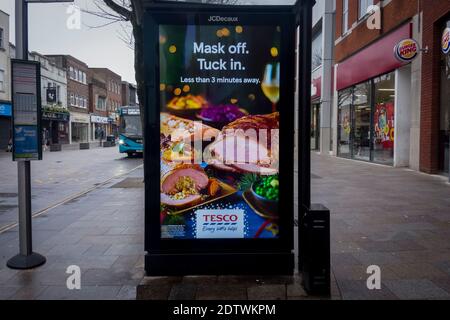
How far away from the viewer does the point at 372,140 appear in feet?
57.8

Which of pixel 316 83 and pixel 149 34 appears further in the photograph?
pixel 316 83

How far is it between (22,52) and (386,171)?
12.3 m

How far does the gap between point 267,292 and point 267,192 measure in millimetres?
981

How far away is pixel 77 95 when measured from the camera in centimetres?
5541

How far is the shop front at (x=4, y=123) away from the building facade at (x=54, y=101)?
4.93 meters

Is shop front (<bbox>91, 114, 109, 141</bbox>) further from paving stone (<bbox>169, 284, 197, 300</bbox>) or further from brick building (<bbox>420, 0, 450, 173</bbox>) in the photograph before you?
paving stone (<bbox>169, 284, 197, 300</bbox>)

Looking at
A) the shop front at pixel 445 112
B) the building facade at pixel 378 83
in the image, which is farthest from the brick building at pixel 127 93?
the shop front at pixel 445 112

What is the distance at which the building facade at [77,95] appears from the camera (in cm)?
5238

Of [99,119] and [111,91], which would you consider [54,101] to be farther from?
[111,91]

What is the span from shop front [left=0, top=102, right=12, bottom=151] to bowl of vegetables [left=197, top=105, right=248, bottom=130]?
3486 cm

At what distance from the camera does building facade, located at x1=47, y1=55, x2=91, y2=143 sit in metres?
52.4

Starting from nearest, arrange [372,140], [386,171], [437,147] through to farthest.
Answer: [437,147], [386,171], [372,140]

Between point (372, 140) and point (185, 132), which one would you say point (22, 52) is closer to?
point (185, 132)
